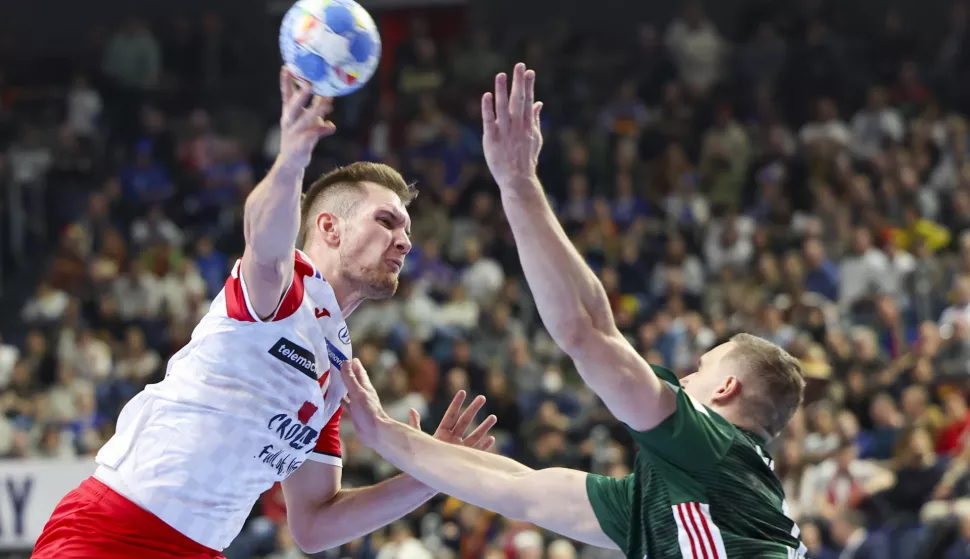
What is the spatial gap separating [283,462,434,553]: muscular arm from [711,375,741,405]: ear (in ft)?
5.20

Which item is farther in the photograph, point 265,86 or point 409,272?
point 265,86

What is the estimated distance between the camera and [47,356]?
1648 centimetres

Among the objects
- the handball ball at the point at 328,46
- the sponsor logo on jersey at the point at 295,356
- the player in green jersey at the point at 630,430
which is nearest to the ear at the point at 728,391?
the player in green jersey at the point at 630,430

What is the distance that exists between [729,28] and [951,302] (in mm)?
8925

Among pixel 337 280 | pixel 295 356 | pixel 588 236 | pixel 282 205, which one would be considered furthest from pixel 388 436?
pixel 588 236

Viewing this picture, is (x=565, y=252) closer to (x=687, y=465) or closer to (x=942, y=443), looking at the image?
(x=687, y=465)

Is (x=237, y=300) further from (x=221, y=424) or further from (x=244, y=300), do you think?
(x=221, y=424)

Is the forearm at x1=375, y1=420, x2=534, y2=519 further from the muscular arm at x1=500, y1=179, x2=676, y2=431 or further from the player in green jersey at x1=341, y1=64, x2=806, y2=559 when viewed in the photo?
the muscular arm at x1=500, y1=179, x2=676, y2=431

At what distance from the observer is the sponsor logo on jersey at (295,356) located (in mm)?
4926

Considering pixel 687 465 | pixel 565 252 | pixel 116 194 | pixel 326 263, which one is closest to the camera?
pixel 565 252

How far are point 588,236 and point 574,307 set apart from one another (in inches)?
499

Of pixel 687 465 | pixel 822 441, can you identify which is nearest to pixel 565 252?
pixel 687 465

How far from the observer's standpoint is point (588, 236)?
55.0 ft

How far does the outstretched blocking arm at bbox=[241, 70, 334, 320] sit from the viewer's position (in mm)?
4355
